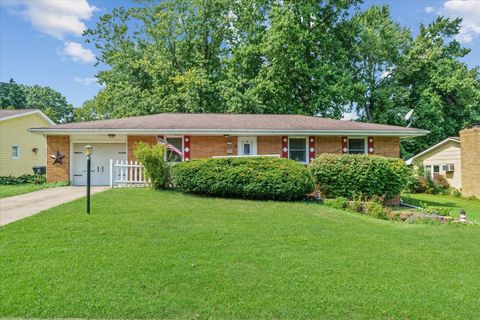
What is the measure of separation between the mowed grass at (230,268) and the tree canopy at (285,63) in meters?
Result: 17.6

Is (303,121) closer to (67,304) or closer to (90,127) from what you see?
(90,127)

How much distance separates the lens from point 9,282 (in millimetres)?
4273

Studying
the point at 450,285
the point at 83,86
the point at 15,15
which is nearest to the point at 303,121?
the point at 450,285

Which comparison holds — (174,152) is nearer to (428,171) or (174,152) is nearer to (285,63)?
(285,63)

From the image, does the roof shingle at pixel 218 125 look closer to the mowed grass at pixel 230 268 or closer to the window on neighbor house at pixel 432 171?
the mowed grass at pixel 230 268

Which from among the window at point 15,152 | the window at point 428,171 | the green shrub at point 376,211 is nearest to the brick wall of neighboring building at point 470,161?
the window at point 428,171

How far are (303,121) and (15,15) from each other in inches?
551

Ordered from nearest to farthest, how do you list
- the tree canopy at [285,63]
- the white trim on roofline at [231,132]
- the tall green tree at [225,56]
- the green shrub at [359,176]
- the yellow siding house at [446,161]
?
the green shrub at [359,176] → the white trim on roofline at [231,132] → the yellow siding house at [446,161] → the tall green tree at [225,56] → the tree canopy at [285,63]

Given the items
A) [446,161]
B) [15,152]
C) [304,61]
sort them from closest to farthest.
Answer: [15,152], [446,161], [304,61]

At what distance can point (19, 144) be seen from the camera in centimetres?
2134

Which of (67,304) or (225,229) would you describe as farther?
(225,229)

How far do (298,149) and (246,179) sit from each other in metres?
5.42

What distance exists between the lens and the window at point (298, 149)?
49.4ft

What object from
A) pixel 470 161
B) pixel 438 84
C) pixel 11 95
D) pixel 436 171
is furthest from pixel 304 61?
pixel 11 95
